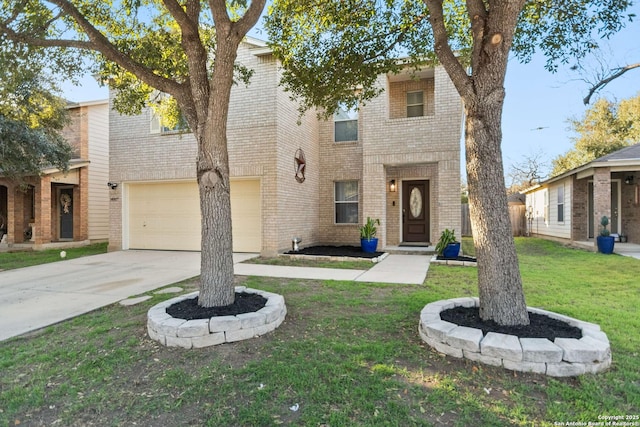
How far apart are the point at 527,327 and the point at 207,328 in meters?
3.09

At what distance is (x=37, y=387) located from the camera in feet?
9.35

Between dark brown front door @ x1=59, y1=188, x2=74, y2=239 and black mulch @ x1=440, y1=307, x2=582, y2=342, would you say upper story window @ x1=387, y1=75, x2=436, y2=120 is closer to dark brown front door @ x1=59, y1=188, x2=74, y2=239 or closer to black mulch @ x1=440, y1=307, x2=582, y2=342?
black mulch @ x1=440, y1=307, x2=582, y2=342

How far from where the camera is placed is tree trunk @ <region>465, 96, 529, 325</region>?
3.50 metres

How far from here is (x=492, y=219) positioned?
355 cm

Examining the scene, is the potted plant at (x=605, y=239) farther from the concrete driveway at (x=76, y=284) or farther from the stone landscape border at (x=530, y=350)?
the concrete driveway at (x=76, y=284)

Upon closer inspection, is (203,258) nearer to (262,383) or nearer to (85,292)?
(262,383)

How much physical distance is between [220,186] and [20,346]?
2.62m

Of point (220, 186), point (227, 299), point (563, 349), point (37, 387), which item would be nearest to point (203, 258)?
point (227, 299)

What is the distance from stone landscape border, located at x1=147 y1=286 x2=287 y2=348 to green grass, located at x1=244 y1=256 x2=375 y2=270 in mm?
4511

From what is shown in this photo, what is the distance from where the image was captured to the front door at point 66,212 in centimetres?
1498

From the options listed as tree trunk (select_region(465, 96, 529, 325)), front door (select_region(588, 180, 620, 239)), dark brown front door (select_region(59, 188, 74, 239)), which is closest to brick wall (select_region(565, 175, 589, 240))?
front door (select_region(588, 180, 620, 239))

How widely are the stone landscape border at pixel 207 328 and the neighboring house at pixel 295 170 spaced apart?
20.1ft

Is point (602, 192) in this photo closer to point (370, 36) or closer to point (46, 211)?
point (370, 36)

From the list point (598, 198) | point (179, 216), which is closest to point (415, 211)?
point (598, 198)
